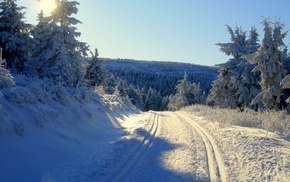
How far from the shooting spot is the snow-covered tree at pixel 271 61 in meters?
20.0

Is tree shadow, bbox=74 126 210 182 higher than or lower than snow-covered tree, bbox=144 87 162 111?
higher

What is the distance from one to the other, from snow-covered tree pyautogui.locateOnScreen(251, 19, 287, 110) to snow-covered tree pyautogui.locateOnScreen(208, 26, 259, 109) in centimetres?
463

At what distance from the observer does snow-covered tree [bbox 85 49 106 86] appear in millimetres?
36219

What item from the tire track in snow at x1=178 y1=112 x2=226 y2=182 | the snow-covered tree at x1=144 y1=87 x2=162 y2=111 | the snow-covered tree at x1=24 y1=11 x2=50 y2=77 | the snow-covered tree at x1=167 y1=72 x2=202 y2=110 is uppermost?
the snow-covered tree at x1=24 y1=11 x2=50 y2=77

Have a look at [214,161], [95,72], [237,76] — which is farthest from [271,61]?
[95,72]

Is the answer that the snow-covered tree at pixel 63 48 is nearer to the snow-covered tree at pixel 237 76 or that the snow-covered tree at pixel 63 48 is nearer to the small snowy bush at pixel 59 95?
the small snowy bush at pixel 59 95

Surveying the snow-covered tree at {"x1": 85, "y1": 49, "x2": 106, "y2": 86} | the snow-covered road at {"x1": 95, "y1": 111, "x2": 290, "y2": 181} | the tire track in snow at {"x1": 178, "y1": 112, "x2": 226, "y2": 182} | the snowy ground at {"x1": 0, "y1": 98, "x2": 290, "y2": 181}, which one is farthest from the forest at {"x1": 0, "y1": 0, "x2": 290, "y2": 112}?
the snow-covered tree at {"x1": 85, "y1": 49, "x2": 106, "y2": 86}

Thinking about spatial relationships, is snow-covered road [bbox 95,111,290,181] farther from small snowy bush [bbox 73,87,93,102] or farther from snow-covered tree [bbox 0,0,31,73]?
snow-covered tree [bbox 0,0,31,73]

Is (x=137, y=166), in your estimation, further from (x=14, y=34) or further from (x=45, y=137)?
(x=14, y=34)

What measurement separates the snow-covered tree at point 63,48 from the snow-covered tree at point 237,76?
51.0 ft

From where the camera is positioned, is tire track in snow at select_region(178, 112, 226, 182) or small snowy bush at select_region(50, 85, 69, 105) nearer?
tire track in snow at select_region(178, 112, 226, 182)

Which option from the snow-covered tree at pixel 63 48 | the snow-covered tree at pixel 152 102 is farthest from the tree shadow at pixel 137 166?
the snow-covered tree at pixel 152 102

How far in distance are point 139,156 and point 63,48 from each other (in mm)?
12441

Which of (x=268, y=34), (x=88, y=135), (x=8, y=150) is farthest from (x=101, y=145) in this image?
(x=268, y=34)
